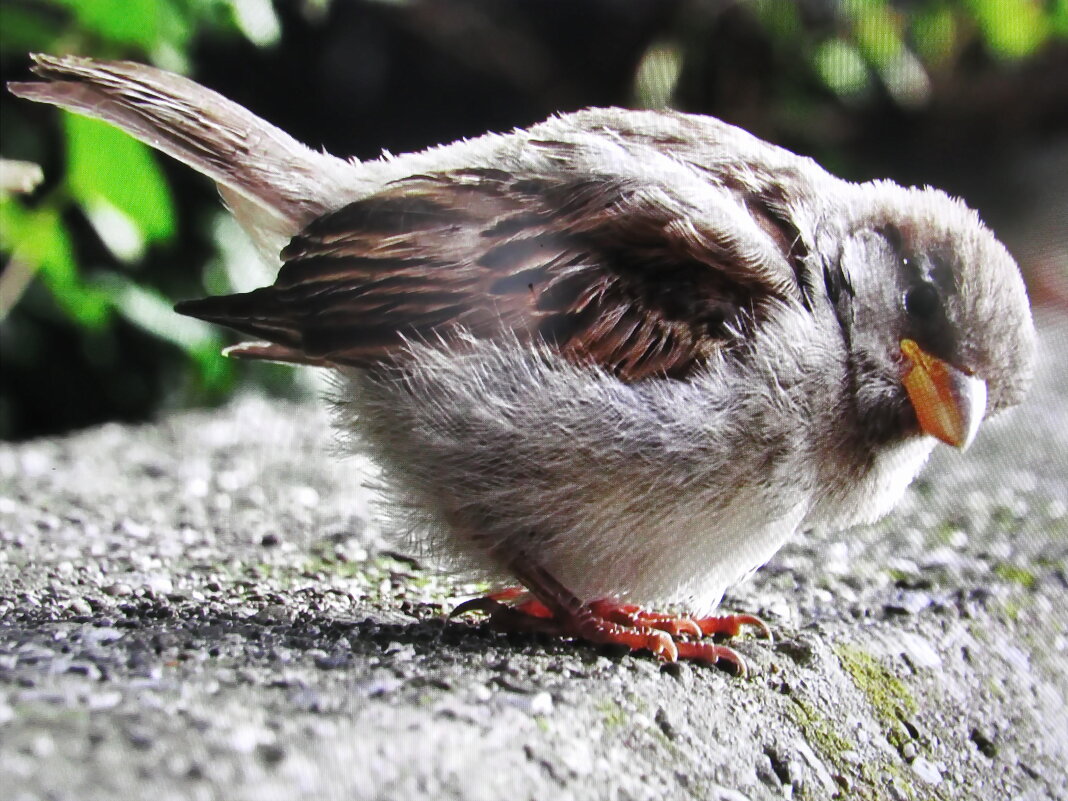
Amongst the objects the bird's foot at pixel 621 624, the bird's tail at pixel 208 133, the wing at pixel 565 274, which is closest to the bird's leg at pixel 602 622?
the bird's foot at pixel 621 624

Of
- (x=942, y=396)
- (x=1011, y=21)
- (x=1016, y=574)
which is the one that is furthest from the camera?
(x=1011, y=21)

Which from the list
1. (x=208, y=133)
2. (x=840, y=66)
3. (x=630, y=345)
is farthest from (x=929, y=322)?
(x=840, y=66)

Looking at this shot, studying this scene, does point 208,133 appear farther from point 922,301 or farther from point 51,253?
point 51,253

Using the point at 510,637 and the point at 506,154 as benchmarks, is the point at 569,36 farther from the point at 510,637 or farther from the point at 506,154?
the point at 510,637

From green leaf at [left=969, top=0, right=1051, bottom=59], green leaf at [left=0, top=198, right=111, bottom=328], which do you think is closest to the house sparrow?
green leaf at [left=0, top=198, right=111, bottom=328]

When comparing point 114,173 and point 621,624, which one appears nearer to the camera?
point 621,624

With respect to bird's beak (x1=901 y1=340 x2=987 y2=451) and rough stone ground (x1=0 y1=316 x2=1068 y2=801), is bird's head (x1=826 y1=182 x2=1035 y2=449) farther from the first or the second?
rough stone ground (x1=0 y1=316 x2=1068 y2=801)
